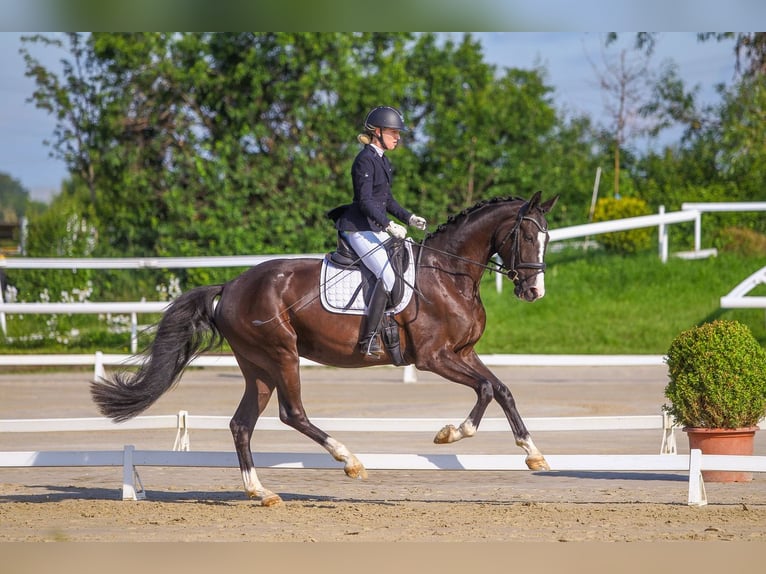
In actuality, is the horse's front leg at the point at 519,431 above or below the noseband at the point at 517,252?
below

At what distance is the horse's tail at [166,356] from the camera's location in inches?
313

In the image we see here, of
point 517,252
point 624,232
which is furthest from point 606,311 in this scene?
point 517,252

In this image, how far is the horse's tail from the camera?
313 inches

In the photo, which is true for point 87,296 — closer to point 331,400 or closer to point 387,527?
point 331,400

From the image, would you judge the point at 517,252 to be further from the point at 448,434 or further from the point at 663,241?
the point at 663,241

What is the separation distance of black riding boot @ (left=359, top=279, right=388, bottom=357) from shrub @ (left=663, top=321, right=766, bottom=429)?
7.16 ft

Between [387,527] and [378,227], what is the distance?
2.16 metres

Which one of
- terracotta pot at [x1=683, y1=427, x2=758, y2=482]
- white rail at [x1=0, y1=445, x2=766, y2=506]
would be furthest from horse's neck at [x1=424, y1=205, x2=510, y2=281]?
terracotta pot at [x1=683, y1=427, x2=758, y2=482]

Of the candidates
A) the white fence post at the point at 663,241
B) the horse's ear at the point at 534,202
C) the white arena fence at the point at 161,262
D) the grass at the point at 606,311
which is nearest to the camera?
the horse's ear at the point at 534,202

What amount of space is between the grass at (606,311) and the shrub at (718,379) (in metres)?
8.42

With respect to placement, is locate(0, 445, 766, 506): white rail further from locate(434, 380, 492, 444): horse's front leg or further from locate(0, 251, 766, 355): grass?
locate(0, 251, 766, 355): grass

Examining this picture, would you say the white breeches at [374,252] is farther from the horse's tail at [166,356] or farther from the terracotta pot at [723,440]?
the terracotta pot at [723,440]

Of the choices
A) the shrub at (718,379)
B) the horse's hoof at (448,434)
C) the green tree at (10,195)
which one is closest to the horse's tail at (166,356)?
the horse's hoof at (448,434)

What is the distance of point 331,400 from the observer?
1373 centimetres
